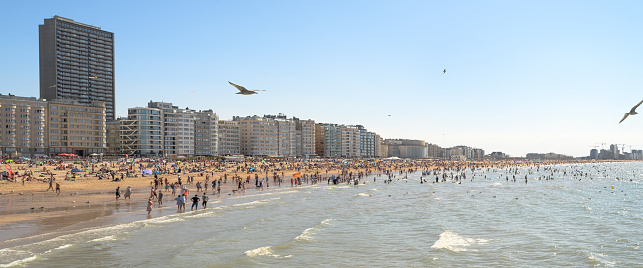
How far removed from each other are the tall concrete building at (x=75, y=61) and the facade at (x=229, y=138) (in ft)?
137

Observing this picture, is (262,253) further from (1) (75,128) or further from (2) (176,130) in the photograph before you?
(2) (176,130)

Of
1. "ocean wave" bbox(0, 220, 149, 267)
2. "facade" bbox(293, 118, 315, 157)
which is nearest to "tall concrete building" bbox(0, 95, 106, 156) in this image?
"facade" bbox(293, 118, 315, 157)

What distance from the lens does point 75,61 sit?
14888cm

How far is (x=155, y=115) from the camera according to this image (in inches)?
4700

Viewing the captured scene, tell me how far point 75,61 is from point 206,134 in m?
55.0

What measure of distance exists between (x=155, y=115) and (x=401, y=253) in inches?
4376

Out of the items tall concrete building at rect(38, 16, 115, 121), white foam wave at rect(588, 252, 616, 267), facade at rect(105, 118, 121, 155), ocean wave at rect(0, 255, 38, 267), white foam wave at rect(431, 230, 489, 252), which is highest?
tall concrete building at rect(38, 16, 115, 121)

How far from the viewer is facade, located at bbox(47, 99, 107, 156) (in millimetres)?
103938

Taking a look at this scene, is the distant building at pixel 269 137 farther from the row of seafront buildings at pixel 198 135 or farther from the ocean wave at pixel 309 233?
the ocean wave at pixel 309 233

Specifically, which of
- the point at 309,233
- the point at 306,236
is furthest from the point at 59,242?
the point at 309,233

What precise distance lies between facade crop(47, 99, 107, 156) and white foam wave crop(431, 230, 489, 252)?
105564 millimetres

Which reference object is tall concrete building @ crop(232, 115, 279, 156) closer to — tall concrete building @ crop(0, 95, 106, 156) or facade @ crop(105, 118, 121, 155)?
facade @ crop(105, 118, 121, 155)

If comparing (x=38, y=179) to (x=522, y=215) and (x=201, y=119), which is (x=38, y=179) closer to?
(x=522, y=215)

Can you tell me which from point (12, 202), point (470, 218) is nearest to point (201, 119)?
point (12, 202)
